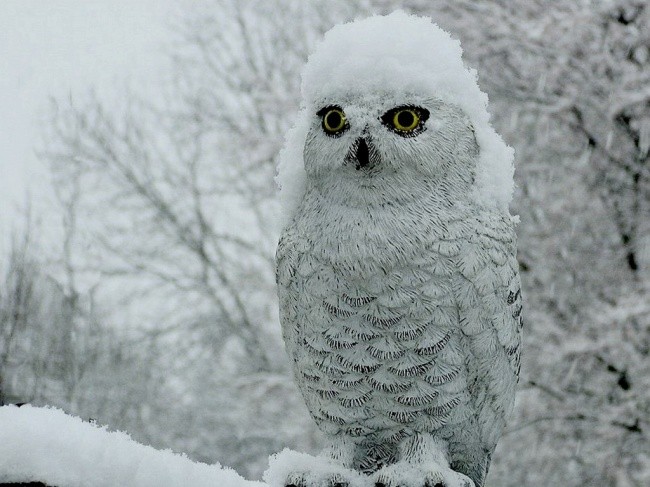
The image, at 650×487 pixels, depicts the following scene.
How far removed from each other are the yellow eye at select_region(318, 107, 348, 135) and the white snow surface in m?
0.04

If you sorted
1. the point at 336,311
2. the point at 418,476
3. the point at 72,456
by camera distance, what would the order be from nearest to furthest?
1. the point at 72,456
2. the point at 418,476
3. the point at 336,311

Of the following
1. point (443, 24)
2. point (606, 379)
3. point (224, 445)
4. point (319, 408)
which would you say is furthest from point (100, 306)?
point (319, 408)

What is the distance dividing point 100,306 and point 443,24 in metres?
4.94

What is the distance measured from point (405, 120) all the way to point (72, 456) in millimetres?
939

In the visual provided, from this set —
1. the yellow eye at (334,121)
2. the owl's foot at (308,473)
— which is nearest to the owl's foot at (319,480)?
the owl's foot at (308,473)

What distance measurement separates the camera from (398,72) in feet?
5.17

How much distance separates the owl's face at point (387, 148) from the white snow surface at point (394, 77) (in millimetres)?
31

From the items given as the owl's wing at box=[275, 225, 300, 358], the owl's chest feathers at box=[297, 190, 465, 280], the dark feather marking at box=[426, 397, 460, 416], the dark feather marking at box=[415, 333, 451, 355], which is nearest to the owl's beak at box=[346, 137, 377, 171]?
the owl's chest feathers at box=[297, 190, 465, 280]

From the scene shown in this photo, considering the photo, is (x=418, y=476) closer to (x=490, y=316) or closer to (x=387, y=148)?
(x=490, y=316)

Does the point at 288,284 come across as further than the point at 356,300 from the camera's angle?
Yes

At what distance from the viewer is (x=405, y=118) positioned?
1.59 metres

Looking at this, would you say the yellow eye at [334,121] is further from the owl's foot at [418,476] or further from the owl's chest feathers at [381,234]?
the owl's foot at [418,476]

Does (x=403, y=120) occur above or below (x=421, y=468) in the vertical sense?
above

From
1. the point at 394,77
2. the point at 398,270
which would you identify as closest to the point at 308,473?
the point at 398,270
